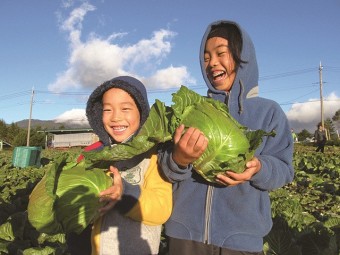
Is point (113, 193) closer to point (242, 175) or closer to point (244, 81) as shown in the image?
point (242, 175)

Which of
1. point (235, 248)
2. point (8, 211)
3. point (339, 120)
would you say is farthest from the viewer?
point (339, 120)

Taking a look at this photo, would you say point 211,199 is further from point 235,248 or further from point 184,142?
point 184,142

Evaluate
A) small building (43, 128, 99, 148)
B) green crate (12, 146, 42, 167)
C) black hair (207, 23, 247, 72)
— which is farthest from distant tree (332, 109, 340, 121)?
black hair (207, 23, 247, 72)

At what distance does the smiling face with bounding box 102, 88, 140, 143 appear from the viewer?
270cm

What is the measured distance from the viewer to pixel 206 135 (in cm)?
228

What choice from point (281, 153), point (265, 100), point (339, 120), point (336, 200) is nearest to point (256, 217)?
point (281, 153)

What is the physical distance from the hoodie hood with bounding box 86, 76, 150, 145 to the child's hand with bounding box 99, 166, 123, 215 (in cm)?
48

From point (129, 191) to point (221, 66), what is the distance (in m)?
1.11

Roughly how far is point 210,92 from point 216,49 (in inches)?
12.6

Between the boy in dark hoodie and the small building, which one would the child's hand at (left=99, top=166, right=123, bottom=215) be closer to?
the boy in dark hoodie

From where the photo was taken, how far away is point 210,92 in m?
2.79

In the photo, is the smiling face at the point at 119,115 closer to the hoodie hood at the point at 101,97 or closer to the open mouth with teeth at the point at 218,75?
the hoodie hood at the point at 101,97

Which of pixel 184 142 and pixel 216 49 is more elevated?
pixel 216 49

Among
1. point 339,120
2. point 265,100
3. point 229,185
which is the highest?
point 339,120
